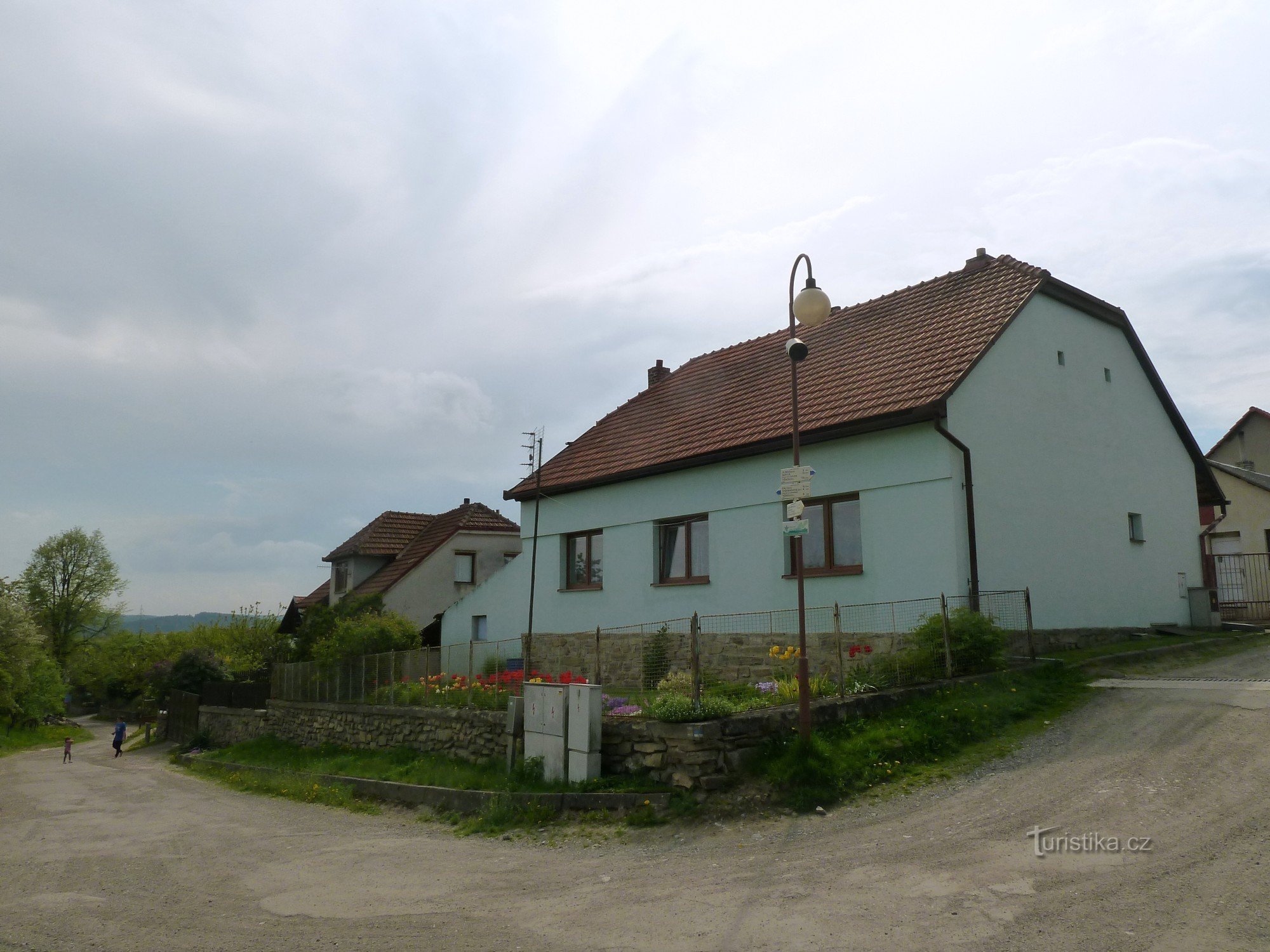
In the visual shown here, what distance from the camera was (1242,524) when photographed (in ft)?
101

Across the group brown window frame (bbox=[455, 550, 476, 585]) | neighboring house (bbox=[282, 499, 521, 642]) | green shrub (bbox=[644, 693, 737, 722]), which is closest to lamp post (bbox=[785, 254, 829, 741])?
green shrub (bbox=[644, 693, 737, 722])

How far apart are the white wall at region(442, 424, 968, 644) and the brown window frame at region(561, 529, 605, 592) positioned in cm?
12

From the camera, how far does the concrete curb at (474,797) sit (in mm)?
10016

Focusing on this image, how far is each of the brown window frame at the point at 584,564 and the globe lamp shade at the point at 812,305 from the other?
35.7ft

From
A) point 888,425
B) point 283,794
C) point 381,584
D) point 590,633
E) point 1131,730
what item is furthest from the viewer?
point 381,584

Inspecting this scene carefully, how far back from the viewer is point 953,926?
5750mm

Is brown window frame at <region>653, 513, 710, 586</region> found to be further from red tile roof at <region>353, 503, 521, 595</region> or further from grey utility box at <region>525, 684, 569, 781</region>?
red tile roof at <region>353, 503, 521, 595</region>

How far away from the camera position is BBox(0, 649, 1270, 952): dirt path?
586cm


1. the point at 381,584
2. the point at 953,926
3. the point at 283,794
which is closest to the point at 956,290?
the point at 953,926

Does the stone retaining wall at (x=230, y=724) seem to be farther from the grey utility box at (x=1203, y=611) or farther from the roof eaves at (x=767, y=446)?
the grey utility box at (x=1203, y=611)

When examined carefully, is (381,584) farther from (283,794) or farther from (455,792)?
(455,792)

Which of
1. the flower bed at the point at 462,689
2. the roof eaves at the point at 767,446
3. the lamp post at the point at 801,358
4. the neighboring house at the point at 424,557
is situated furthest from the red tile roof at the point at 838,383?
the neighboring house at the point at 424,557

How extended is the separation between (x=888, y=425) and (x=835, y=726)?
5949mm

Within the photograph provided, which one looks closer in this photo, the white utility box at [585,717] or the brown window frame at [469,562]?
the white utility box at [585,717]
